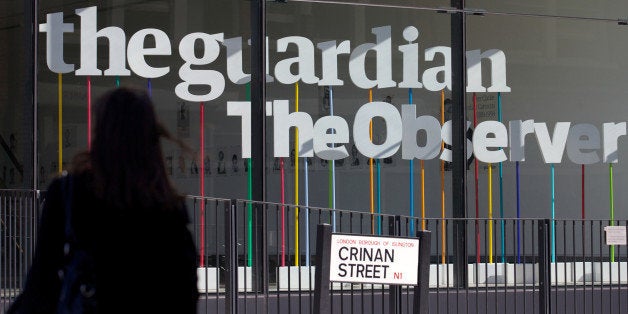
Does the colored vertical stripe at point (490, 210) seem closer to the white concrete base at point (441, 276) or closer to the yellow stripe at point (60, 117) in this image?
the white concrete base at point (441, 276)

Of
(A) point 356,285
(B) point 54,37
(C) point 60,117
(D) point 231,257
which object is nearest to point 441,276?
(A) point 356,285

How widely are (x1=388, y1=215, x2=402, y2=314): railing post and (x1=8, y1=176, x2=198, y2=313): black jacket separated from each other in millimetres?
5424

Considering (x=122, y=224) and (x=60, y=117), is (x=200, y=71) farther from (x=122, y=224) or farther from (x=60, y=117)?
(x=122, y=224)

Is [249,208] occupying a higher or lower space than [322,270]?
higher

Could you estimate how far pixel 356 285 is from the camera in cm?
1070

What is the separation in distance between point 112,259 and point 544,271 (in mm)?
7679

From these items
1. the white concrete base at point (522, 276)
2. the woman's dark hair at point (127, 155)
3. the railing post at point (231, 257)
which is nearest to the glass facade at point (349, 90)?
the white concrete base at point (522, 276)

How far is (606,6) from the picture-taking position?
45.5 feet

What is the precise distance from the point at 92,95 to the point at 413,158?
11.2ft

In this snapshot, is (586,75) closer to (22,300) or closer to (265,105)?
(265,105)

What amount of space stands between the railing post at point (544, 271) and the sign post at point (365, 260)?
245 centimetres

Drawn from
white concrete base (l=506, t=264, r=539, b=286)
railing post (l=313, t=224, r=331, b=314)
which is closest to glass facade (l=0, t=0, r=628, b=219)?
white concrete base (l=506, t=264, r=539, b=286)

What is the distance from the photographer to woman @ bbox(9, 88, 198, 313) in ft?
13.1

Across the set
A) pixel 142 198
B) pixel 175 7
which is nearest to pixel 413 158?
pixel 175 7
